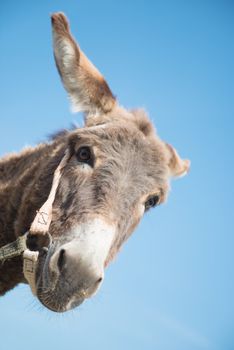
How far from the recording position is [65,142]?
12.6 feet

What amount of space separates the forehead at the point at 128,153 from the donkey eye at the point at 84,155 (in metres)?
0.05

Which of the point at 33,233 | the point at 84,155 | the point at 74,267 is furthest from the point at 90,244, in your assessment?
the point at 84,155

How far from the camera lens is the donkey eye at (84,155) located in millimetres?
3390

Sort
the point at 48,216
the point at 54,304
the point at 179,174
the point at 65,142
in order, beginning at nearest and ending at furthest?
the point at 54,304 → the point at 48,216 → the point at 65,142 → the point at 179,174

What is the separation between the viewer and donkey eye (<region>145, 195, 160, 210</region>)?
366 cm

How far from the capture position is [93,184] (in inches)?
124

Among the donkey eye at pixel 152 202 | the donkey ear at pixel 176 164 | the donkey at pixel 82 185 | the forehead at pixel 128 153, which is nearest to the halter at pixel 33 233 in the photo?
the donkey at pixel 82 185

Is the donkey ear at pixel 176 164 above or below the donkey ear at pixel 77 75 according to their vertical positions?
below

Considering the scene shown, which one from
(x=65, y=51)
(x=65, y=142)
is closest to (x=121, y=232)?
(x=65, y=142)

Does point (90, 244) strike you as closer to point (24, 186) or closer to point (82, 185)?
point (82, 185)

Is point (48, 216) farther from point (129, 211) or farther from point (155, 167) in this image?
point (155, 167)

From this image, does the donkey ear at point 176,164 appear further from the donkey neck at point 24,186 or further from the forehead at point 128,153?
the donkey neck at point 24,186

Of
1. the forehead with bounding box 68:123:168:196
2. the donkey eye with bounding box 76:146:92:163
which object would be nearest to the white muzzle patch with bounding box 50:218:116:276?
the forehead with bounding box 68:123:168:196

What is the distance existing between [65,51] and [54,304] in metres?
2.34
